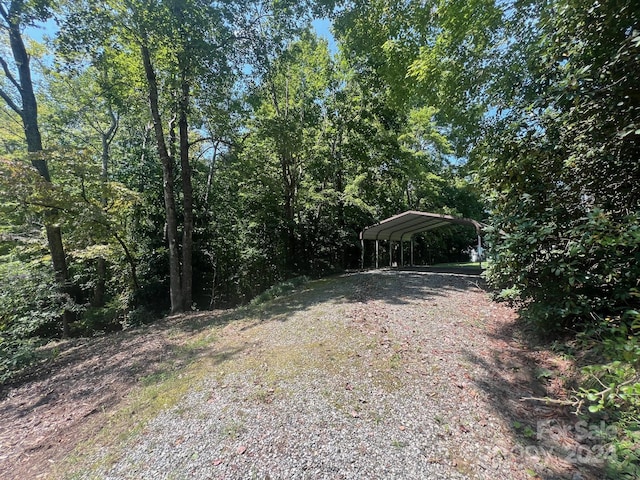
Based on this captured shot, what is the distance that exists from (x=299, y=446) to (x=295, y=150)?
8.72m

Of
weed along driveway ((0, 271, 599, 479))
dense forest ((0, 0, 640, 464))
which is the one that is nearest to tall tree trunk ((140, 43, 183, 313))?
dense forest ((0, 0, 640, 464))

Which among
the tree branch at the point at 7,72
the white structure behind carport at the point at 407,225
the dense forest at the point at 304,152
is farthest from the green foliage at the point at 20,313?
the white structure behind carport at the point at 407,225

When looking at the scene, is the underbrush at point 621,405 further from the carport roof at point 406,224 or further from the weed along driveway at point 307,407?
the carport roof at point 406,224

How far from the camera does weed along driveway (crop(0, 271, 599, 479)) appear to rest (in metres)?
2.13

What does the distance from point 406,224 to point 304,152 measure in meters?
5.32

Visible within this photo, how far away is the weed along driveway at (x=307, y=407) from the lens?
2.13m

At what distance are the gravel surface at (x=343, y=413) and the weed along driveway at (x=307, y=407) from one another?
0.01 m

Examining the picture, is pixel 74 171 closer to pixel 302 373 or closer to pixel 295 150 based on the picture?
pixel 295 150

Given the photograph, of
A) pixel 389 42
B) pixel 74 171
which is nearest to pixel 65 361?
pixel 74 171

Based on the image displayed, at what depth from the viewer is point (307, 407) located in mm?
2729

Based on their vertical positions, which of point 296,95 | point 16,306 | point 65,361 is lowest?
point 65,361

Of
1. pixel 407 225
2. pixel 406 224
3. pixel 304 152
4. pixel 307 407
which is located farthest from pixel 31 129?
pixel 407 225

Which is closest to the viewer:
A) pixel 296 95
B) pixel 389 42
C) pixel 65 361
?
pixel 65 361

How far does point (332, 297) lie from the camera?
6.80m
